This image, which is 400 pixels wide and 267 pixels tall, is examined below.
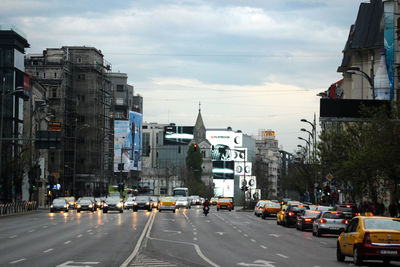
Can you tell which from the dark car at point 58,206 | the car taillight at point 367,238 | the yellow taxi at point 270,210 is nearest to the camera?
the car taillight at point 367,238

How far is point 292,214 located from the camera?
179 feet

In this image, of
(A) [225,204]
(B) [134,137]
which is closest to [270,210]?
(A) [225,204]

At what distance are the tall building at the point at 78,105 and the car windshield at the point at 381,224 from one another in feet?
388

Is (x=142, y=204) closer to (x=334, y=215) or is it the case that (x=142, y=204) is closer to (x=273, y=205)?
(x=273, y=205)

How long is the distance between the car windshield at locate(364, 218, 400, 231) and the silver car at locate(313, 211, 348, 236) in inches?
682

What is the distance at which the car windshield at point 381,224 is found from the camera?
22967mm

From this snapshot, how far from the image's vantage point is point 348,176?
5500cm

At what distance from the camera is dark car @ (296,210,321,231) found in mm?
49031

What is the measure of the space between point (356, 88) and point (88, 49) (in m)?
60.2

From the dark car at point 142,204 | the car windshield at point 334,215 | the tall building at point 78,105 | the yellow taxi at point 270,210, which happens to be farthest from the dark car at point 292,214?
the tall building at point 78,105

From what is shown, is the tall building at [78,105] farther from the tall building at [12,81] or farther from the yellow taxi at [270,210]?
the yellow taxi at [270,210]

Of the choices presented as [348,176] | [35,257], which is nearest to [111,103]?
[348,176]

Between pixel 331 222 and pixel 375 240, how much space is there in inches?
755

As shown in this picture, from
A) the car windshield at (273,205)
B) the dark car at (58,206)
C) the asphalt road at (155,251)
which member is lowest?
the asphalt road at (155,251)
